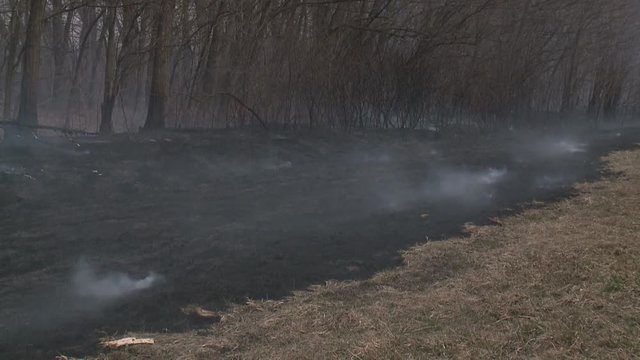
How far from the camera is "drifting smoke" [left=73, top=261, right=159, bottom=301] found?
5359 mm

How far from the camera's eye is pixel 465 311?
189 inches

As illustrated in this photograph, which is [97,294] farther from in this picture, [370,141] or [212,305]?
[370,141]

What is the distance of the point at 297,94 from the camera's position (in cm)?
1438

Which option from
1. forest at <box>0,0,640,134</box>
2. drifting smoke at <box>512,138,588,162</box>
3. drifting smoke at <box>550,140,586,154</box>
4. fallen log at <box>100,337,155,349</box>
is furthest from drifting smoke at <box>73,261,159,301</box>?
drifting smoke at <box>550,140,586,154</box>

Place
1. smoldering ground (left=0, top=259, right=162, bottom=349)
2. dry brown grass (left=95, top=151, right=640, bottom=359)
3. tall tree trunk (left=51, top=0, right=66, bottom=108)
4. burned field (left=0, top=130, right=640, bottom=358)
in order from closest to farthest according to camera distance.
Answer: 1. dry brown grass (left=95, top=151, right=640, bottom=359)
2. smoldering ground (left=0, top=259, right=162, bottom=349)
3. burned field (left=0, top=130, right=640, bottom=358)
4. tall tree trunk (left=51, top=0, right=66, bottom=108)

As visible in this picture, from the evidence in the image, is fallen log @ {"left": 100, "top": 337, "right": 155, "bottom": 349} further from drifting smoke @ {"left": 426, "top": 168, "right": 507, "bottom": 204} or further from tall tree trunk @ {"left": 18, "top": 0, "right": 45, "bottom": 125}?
tall tree trunk @ {"left": 18, "top": 0, "right": 45, "bottom": 125}

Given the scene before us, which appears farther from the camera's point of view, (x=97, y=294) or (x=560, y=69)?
(x=560, y=69)

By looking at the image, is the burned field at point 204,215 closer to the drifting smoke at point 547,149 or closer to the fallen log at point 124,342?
the fallen log at point 124,342

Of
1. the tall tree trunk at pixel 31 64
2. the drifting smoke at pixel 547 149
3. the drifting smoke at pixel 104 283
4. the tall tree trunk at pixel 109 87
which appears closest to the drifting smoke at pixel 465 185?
the drifting smoke at pixel 547 149

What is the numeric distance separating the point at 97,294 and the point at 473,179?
7877mm

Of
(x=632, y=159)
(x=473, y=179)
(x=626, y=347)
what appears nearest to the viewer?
(x=626, y=347)

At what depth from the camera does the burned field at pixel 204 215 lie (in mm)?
5203

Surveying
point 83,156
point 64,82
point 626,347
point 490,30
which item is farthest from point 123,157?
point 64,82

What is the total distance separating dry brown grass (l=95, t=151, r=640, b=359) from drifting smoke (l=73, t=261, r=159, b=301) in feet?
3.35
